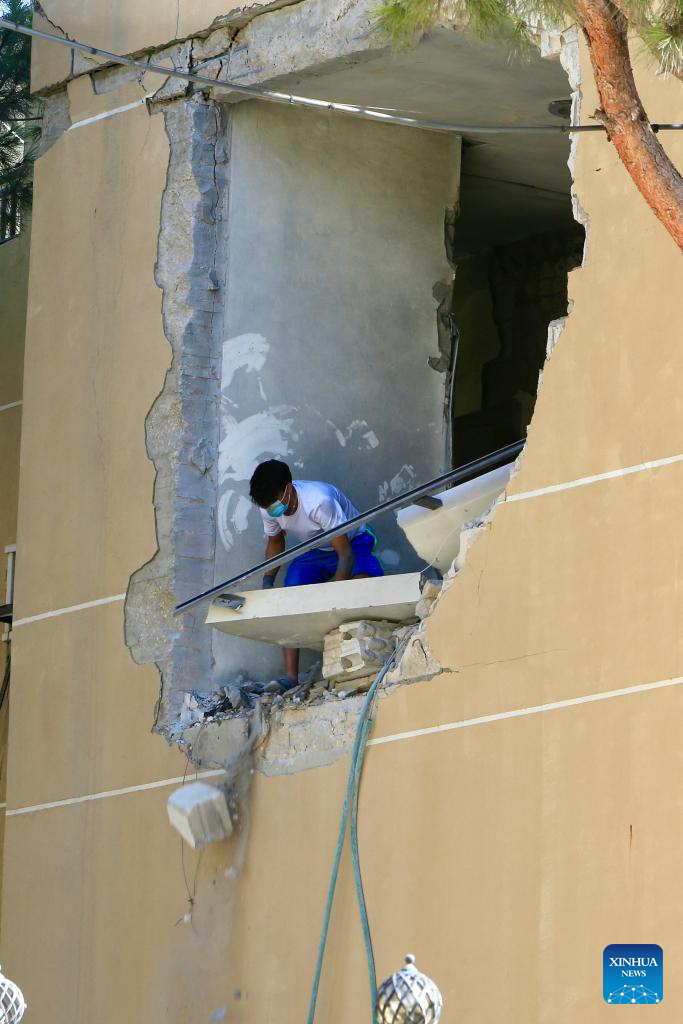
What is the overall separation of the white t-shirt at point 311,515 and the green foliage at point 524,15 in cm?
306

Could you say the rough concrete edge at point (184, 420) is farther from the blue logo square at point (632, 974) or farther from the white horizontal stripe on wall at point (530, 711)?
the blue logo square at point (632, 974)

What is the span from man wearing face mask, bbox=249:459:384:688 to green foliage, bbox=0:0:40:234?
4.15 metres

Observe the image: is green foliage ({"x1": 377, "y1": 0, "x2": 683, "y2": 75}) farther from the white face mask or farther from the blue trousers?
the blue trousers

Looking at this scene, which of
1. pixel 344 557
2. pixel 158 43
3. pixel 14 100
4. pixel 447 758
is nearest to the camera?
pixel 447 758

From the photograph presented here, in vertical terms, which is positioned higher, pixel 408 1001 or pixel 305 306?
pixel 305 306

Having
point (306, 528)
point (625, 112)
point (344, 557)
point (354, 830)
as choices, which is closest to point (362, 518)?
point (344, 557)

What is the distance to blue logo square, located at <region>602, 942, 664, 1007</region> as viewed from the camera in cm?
633

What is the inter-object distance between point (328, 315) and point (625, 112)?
3926 millimetres

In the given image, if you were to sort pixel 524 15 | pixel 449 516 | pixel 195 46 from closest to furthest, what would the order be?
1. pixel 524 15
2. pixel 449 516
3. pixel 195 46

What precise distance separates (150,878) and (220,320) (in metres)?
2.53

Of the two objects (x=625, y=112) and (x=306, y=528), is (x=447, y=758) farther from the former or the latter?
(x=625, y=112)

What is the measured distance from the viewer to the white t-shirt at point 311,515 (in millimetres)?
8266

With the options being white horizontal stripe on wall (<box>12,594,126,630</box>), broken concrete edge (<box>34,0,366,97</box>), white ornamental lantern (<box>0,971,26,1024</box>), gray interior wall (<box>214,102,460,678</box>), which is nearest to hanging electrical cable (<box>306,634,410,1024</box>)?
gray interior wall (<box>214,102,460,678</box>)

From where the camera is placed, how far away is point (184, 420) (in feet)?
27.6
